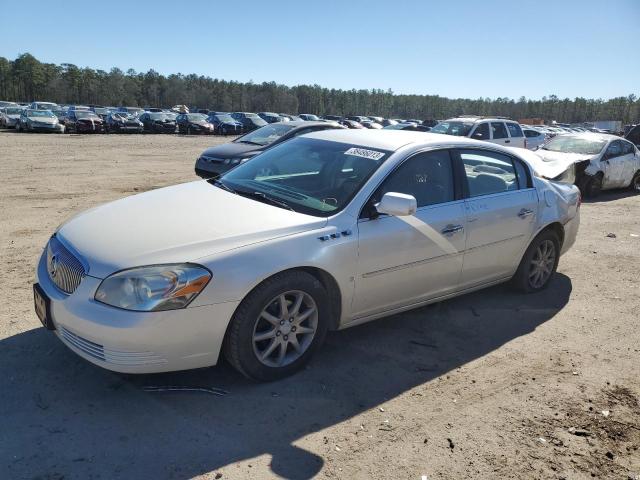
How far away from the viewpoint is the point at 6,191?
10.4 m

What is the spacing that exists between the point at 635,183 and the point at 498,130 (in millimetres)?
4011

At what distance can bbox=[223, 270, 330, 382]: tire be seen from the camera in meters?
3.30

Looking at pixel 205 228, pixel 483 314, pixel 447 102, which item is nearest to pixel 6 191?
pixel 205 228

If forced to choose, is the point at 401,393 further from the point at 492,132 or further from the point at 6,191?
the point at 492,132

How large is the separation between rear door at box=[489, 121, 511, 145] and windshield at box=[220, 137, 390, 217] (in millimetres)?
12373

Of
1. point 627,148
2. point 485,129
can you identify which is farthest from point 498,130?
point 627,148

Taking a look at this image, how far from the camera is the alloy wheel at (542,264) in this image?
542cm

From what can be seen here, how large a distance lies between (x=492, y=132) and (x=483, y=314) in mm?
12116

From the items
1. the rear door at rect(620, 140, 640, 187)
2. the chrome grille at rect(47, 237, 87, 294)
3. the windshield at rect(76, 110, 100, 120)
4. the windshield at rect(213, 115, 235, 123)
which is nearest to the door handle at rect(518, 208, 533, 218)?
the chrome grille at rect(47, 237, 87, 294)

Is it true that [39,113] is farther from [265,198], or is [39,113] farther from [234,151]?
[265,198]

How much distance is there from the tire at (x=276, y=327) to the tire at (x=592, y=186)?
11.1 meters

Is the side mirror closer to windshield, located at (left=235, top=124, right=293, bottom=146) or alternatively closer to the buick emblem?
the buick emblem

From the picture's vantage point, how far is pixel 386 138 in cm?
454

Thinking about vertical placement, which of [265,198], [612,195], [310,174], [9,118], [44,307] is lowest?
[44,307]
